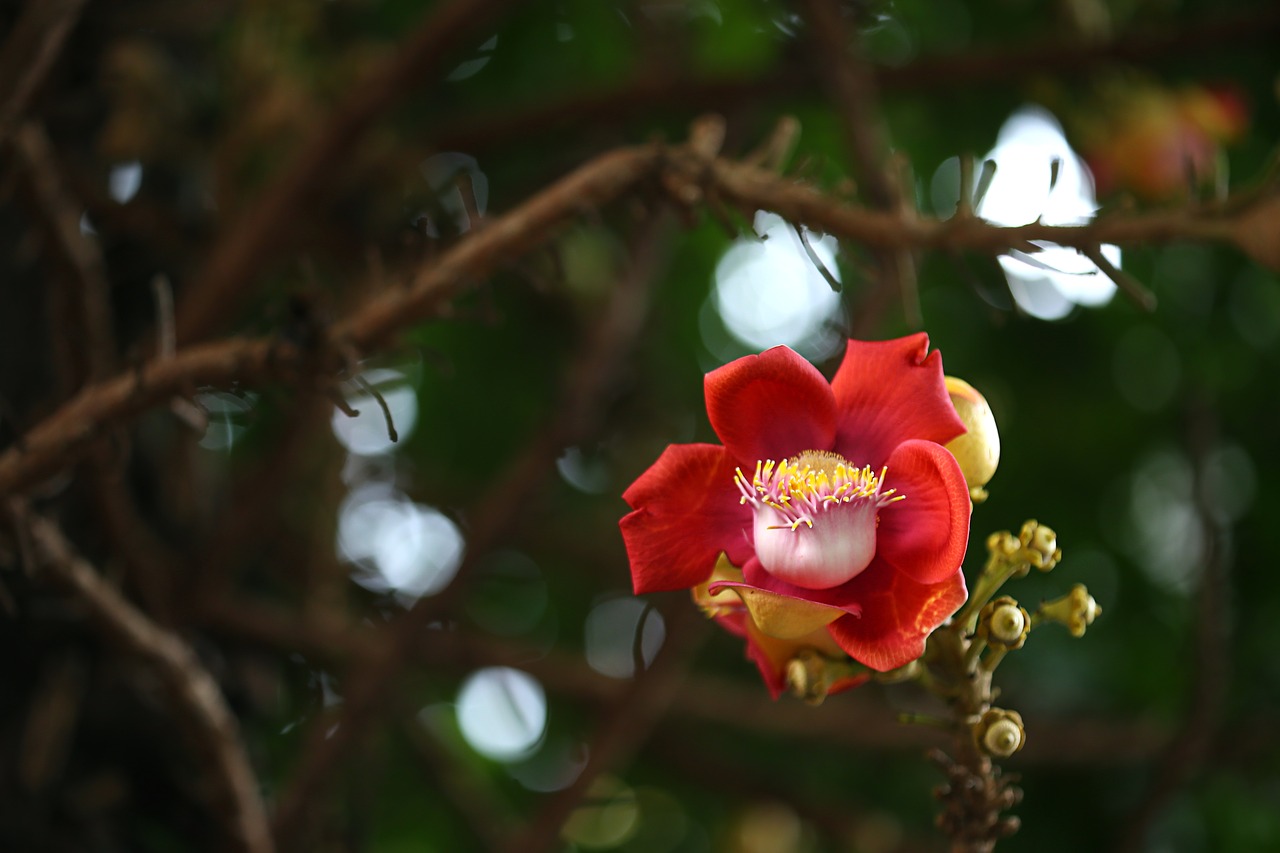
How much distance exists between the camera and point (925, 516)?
0.47m

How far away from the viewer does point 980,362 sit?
188cm

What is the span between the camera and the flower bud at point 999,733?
16.9 inches

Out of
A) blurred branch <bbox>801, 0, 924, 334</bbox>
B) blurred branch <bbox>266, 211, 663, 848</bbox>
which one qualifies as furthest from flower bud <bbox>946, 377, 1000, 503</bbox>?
blurred branch <bbox>266, 211, 663, 848</bbox>

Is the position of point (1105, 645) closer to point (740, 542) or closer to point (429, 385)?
point (429, 385)

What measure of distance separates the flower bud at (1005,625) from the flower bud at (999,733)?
0.03m

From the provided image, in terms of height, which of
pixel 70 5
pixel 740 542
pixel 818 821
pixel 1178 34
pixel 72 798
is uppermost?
pixel 70 5

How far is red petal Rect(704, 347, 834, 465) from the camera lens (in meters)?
0.51

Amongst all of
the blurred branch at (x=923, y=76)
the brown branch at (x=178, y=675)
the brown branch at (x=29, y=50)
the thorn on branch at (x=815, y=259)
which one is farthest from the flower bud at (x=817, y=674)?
the blurred branch at (x=923, y=76)

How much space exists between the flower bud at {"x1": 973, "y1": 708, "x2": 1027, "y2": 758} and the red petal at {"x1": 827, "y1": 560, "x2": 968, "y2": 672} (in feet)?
0.14

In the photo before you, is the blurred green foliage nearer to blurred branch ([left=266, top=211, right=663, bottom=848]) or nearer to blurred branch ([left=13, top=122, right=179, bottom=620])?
blurred branch ([left=266, top=211, right=663, bottom=848])

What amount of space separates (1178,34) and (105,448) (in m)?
1.44

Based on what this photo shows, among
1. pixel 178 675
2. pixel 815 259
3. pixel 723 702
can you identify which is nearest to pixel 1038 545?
pixel 815 259

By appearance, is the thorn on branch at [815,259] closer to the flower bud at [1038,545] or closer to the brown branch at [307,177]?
the flower bud at [1038,545]

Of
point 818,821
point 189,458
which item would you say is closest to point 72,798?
point 189,458
